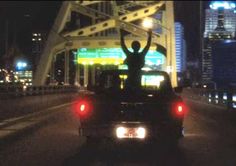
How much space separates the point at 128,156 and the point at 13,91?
80.3 feet

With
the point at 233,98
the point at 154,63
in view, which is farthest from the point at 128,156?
the point at 154,63

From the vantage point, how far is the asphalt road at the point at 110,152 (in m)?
12.0

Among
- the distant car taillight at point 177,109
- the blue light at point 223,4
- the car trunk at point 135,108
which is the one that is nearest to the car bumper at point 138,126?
the car trunk at point 135,108

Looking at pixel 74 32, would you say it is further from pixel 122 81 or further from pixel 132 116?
pixel 132 116

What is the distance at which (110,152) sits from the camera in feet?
44.7

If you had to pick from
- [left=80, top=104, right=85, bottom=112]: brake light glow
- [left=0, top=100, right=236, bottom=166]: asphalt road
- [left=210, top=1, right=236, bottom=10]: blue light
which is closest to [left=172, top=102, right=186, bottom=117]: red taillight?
[left=0, top=100, right=236, bottom=166]: asphalt road

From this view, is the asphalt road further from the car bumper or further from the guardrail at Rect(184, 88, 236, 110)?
the guardrail at Rect(184, 88, 236, 110)

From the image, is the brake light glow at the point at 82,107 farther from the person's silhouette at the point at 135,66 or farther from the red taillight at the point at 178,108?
the red taillight at the point at 178,108

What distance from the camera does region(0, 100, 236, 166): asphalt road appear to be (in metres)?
12.0

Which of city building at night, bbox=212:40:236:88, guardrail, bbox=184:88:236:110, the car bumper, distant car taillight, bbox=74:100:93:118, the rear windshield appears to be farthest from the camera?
city building at night, bbox=212:40:236:88

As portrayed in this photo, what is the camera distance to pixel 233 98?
1061 inches

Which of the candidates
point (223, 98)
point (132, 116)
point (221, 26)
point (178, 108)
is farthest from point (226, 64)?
point (221, 26)

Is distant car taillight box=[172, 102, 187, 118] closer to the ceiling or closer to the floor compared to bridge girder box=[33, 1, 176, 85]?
closer to the floor

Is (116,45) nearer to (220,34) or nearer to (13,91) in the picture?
(220,34)
